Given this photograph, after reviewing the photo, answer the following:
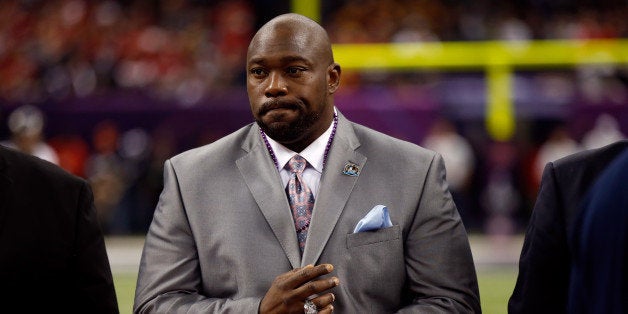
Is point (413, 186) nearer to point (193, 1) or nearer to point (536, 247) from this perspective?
point (536, 247)

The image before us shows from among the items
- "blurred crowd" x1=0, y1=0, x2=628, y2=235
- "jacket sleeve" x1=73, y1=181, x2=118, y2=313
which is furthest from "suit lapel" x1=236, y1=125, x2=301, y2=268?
"blurred crowd" x1=0, y1=0, x2=628, y2=235

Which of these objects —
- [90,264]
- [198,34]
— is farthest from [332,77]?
[198,34]

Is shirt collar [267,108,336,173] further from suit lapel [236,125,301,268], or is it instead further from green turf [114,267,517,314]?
green turf [114,267,517,314]

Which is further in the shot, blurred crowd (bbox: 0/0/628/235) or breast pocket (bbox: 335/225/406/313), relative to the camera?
blurred crowd (bbox: 0/0/628/235)

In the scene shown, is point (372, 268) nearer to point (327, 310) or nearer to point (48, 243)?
point (327, 310)

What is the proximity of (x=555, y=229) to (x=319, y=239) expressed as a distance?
70 centimetres

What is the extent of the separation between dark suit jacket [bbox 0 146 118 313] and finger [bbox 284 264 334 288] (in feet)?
1.34

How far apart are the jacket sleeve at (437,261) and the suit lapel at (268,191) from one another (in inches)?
11.5

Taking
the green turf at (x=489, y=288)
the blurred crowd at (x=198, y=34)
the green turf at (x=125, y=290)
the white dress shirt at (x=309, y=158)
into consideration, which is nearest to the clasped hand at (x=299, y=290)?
the white dress shirt at (x=309, y=158)

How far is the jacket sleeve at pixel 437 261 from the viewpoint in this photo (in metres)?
2.55

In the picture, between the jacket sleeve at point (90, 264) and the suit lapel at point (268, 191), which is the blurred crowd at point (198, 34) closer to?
the suit lapel at point (268, 191)

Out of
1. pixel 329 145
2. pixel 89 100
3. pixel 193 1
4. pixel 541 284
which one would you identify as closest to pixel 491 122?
pixel 89 100

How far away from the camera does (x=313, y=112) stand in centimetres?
265

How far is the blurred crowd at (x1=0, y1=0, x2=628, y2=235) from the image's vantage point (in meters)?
9.59
